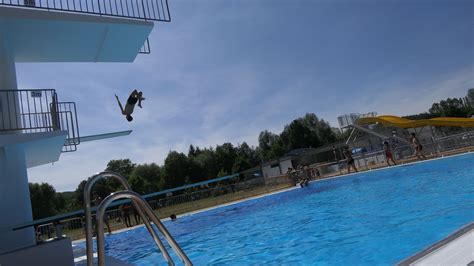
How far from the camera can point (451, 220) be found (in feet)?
22.7

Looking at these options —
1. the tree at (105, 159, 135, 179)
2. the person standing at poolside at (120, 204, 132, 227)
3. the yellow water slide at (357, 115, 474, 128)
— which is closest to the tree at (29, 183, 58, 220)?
the tree at (105, 159, 135, 179)

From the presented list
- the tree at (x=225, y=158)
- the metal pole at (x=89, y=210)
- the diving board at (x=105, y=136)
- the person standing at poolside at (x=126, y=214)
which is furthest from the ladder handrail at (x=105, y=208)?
the tree at (x=225, y=158)

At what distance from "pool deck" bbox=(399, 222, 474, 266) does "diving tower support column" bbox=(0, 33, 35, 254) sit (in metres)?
7.02

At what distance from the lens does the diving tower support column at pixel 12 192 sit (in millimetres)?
7141

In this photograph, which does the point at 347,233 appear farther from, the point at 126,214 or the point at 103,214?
the point at 126,214

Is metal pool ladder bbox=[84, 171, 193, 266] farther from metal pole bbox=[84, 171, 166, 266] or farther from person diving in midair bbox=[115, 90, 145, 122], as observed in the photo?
person diving in midair bbox=[115, 90, 145, 122]

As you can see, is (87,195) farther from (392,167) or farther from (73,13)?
(392,167)

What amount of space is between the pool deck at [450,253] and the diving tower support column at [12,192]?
7.02m

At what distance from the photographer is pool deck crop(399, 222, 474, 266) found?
3077 millimetres

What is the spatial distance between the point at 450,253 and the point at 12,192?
777 centimetres

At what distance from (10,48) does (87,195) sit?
24.9 ft

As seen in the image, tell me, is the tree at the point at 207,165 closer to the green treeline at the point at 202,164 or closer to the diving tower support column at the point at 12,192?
the green treeline at the point at 202,164

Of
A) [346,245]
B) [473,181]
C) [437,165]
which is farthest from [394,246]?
[437,165]

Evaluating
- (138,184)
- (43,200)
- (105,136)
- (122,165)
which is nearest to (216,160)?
(138,184)
